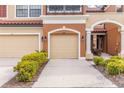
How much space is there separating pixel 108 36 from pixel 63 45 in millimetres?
11885

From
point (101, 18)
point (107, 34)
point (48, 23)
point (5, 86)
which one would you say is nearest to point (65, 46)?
point (48, 23)

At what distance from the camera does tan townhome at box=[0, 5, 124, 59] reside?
2575cm

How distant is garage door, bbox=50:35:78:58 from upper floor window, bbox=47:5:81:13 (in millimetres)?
2165

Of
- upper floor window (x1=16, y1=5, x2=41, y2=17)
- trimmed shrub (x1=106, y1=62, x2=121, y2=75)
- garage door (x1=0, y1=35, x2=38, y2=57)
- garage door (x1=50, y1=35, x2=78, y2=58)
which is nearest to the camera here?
trimmed shrub (x1=106, y1=62, x2=121, y2=75)

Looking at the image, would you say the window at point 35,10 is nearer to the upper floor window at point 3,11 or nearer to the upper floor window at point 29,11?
the upper floor window at point 29,11

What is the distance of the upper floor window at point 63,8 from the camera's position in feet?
85.4

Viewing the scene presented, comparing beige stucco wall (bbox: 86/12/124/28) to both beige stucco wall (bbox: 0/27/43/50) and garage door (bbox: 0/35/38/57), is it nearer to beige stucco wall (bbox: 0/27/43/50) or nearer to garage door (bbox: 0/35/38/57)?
beige stucco wall (bbox: 0/27/43/50)

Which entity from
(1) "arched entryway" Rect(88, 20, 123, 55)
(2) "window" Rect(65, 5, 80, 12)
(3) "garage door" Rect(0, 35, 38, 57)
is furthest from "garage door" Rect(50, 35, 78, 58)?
(1) "arched entryway" Rect(88, 20, 123, 55)

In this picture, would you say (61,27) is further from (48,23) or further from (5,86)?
Result: (5,86)

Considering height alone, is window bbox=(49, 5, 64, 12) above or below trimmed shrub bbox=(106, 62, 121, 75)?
above

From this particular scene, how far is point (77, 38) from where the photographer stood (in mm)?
26062

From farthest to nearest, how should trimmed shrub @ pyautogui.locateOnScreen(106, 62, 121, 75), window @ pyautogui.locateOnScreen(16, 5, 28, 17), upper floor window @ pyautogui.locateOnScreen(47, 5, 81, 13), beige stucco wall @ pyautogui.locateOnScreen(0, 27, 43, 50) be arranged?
window @ pyautogui.locateOnScreen(16, 5, 28, 17) < beige stucco wall @ pyautogui.locateOnScreen(0, 27, 43, 50) < upper floor window @ pyautogui.locateOnScreen(47, 5, 81, 13) < trimmed shrub @ pyautogui.locateOnScreen(106, 62, 121, 75)

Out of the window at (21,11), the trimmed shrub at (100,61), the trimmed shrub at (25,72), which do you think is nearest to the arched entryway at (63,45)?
the window at (21,11)

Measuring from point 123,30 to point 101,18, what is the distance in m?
2.24
